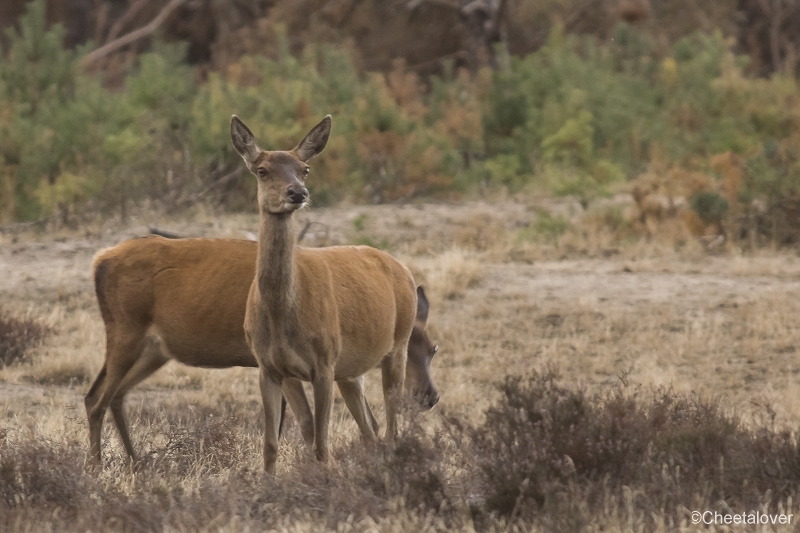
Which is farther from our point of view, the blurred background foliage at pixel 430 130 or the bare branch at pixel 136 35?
the bare branch at pixel 136 35

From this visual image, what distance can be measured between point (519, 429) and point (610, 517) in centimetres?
85

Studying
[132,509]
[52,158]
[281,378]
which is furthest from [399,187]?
[132,509]

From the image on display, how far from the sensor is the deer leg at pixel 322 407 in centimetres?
736

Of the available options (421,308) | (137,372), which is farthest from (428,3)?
(137,372)

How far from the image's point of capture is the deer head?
7059 mm

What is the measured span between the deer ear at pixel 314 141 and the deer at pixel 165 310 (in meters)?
1.00

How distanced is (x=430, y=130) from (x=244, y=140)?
47.0ft

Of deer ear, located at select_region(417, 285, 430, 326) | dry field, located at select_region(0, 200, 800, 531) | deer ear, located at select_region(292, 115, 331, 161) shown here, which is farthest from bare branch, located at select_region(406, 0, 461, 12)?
deer ear, located at select_region(292, 115, 331, 161)

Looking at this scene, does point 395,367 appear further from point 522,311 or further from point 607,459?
point 522,311

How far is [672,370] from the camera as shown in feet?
37.5

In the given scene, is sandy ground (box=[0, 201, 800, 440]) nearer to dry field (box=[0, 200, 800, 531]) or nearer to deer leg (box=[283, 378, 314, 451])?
dry field (box=[0, 200, 800, 531])

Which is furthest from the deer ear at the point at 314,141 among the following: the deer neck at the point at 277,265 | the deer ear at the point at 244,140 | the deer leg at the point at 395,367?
the deer leg at the point at 395,367

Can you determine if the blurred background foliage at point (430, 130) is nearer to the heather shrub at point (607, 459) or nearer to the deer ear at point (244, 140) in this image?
the heather shrub at point (607, 459)

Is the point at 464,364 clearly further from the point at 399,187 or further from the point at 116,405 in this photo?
the point at 399,187
